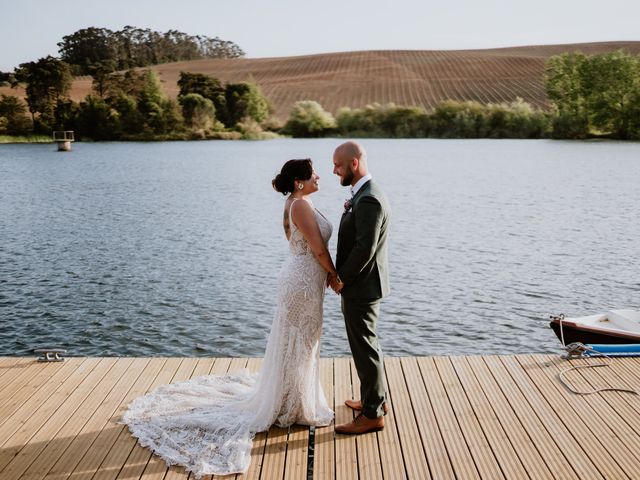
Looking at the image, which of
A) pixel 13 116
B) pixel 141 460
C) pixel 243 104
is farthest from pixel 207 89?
pixel 141 460

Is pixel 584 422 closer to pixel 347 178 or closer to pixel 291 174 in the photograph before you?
pixel 347 178

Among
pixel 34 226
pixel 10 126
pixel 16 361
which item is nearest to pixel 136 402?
pixel 16 361

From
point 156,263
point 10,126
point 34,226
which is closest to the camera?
point 156,263

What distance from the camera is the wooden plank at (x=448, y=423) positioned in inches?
151

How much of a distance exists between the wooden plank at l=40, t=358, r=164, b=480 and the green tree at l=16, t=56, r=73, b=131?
6845 cm

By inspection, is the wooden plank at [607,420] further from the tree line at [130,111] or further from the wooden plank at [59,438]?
the tree line at [130,111]

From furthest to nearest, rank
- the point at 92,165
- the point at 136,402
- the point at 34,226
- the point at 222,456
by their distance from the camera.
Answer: the point at 92,165 → the point at 34,226 → the point at 136,402 → the point at 222,456

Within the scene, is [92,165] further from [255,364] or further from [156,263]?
[255,364]

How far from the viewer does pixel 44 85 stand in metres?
71.1

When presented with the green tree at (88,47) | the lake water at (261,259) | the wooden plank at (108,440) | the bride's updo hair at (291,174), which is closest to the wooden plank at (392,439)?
the wooden plank at (108,440)

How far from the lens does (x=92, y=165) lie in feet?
128

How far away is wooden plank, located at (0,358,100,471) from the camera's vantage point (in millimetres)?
4055

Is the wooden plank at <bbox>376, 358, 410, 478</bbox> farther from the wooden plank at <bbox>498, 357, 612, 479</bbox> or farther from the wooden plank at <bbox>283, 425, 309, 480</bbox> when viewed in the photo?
the wooden plank at <bbox>498, 357, 612, 479</bbox>

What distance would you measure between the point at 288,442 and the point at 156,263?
10.8m
